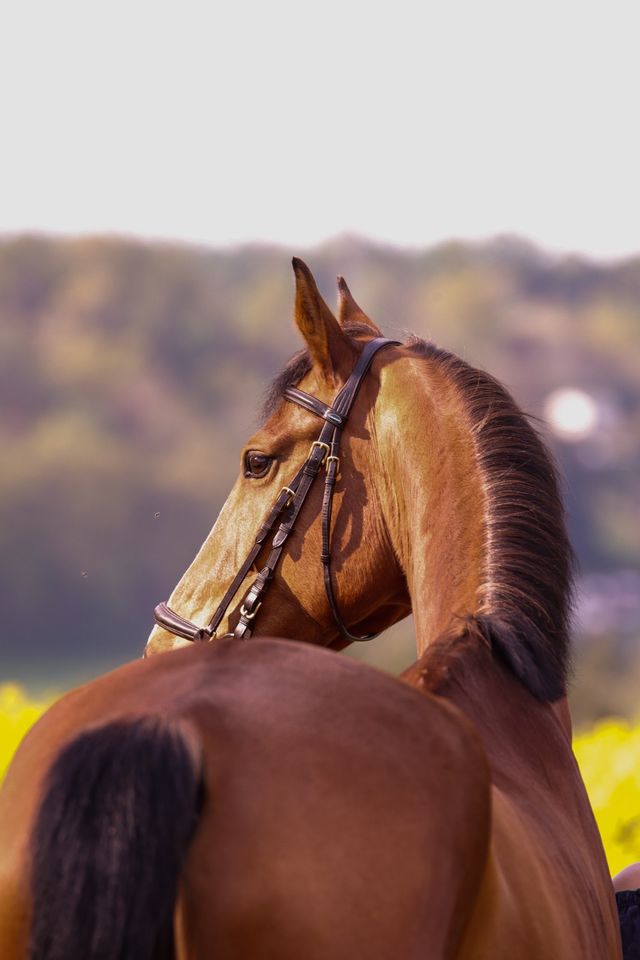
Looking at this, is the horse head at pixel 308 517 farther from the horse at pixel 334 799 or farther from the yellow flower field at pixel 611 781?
the yellow flower field at pixel 611 781

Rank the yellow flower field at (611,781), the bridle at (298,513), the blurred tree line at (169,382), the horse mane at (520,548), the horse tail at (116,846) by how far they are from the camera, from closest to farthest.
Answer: the horse tail at (116,846) → the horse mane at (520,548) → the bridle at (298,513) → the yellow flower field at (611,781) → the blurred tree line at (169,382)

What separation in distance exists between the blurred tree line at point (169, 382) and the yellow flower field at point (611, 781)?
7434 millimetres

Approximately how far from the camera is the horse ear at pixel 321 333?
3.12m

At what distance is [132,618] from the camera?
16938 mm

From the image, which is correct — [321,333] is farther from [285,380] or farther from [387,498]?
[387,498]

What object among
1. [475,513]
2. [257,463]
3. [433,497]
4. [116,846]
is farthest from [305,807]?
[257,463]

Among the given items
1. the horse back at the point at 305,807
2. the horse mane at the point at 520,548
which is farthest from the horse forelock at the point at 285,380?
the horse back at the point at 305,807

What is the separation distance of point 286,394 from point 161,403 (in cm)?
1821

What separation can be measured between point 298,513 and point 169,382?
1901 centimetres

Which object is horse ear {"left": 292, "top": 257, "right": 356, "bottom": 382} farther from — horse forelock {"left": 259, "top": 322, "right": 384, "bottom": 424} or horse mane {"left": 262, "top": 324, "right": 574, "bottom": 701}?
horse mane {"left": 262, "top": 324, "right": 574, "bottom": 701}

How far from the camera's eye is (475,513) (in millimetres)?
2797

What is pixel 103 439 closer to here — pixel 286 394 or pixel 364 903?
pixel 286 394

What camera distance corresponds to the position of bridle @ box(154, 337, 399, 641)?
3.09 metres

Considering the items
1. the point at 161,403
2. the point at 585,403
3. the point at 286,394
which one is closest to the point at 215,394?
the point at 161,403
